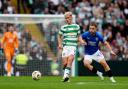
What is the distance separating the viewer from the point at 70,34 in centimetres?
2123

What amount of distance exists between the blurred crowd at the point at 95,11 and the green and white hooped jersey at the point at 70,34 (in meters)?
8.36

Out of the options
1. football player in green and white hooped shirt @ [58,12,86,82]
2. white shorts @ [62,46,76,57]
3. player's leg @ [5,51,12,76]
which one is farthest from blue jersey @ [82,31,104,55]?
player's leg @ [5,51,12,76]

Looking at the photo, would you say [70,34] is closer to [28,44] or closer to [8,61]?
[28,44]

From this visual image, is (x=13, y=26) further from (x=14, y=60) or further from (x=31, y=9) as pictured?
(x=31, y=9)

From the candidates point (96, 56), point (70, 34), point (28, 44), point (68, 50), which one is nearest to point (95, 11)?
point (28, 44)

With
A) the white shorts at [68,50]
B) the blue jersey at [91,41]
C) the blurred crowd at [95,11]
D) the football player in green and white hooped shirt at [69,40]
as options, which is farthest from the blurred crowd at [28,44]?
the white shorts at [68,50]

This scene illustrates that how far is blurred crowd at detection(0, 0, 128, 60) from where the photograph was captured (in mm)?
30312

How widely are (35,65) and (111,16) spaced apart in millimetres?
5737

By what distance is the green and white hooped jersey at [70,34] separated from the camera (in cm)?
2116

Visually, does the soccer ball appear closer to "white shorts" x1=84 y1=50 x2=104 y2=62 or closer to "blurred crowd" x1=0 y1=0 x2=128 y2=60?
"white shorts" x1=84 y1=50 x2=104 y2=62

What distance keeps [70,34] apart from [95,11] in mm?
10017

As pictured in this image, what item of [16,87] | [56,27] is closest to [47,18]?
[56,27]

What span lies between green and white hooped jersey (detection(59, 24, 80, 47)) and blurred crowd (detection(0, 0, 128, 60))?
8.36m

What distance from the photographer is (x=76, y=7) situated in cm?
3152
